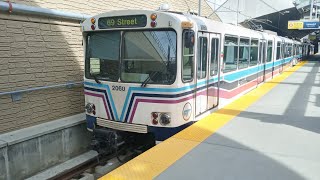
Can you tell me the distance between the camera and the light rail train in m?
5.25

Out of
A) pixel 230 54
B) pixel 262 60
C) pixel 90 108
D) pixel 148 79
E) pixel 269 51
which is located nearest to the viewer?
pixel 148 79

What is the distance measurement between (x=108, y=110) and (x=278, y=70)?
12.5 meters

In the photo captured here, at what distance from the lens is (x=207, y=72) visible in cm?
628

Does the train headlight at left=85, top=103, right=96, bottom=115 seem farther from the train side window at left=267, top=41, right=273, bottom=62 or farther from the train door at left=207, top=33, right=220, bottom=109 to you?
the train side window at left=267, top=41, right=273, bottom=62

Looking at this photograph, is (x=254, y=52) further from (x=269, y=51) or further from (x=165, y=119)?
(x=165, y=119)

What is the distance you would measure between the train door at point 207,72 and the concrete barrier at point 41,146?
2713 millimetres

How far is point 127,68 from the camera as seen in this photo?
561cm

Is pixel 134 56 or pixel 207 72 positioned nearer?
pixel 134 56

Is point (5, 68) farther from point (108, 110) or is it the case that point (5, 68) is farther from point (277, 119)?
point (277, 119)

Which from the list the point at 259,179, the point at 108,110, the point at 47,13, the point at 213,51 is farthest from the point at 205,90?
the point at 47,13

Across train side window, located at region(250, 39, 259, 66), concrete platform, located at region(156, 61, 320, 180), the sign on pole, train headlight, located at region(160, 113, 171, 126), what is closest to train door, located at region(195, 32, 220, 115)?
concrete platform, located at region(156, 61, 320, 180)

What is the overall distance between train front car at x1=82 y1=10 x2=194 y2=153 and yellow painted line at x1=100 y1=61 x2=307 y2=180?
1.32 feet

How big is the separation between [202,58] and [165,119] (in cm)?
148

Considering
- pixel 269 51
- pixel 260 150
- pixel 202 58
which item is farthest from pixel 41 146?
pixel 269 51
